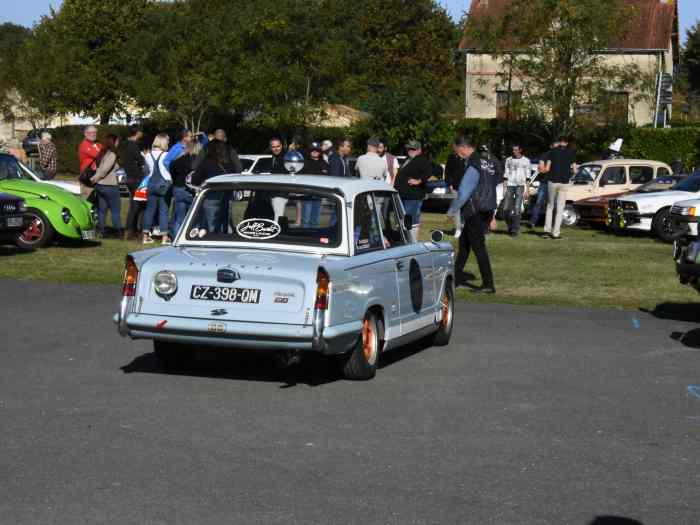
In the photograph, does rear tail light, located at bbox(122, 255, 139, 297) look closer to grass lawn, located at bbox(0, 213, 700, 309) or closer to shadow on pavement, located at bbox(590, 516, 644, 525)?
shadow on pavement, located at bbox(590, 516, 644, 525)

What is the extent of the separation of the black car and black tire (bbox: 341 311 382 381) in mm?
10788

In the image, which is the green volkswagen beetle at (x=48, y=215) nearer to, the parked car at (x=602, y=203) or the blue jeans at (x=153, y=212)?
the blue jeans at (x=153, y=212)

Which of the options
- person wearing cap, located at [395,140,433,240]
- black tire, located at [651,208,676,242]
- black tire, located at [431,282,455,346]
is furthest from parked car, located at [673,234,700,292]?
black tire, located at [651,208,676,242]

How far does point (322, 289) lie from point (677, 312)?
7.34m

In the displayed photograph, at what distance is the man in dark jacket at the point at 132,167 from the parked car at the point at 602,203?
1107 centimetres

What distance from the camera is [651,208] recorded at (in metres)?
26.9

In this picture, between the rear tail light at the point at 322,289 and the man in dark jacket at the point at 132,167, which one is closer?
the rear tail light at the point at 322,289

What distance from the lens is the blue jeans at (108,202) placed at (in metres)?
22.5

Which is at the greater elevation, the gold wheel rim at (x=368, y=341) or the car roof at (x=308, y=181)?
the car roof at (x=308, y=181)

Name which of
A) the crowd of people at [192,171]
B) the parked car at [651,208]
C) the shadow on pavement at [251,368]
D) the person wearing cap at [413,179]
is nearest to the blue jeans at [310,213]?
the shadow on pavement at [251,368]

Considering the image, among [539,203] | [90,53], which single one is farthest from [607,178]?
[90,53]

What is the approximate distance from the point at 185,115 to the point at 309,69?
26.7 feet

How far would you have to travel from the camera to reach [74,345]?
11586 millimetres

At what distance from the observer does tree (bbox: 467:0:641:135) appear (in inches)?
1732
